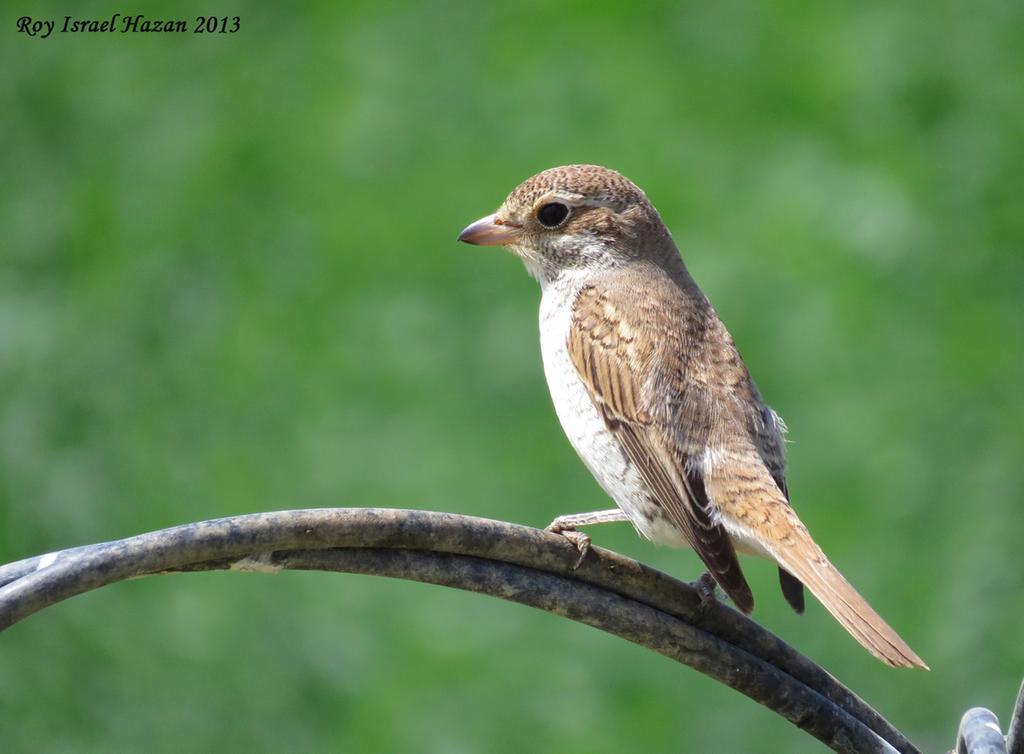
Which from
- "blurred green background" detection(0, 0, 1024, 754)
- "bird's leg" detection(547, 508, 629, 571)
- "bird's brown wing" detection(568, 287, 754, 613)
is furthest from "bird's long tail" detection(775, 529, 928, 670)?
"blurred green background" detection(0, 0, 1024, 754)

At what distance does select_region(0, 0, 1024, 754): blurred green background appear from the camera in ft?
22.0

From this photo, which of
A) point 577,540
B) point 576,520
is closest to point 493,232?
point 576,520

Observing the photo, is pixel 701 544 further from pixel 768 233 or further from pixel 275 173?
pixel 275 173

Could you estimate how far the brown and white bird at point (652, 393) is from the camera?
424 centimetres

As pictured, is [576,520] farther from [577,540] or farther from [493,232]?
[493,232]

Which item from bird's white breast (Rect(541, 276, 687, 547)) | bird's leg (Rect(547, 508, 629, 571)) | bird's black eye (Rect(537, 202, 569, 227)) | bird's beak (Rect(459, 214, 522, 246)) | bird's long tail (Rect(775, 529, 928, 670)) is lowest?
bird's long tail (Rect(775, 529, 928, 670))

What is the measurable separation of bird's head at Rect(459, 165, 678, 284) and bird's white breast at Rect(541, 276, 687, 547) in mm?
379

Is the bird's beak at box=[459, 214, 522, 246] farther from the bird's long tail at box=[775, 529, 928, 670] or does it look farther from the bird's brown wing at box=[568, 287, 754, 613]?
the bird's long tail at box=[775, 529, 928, 670]

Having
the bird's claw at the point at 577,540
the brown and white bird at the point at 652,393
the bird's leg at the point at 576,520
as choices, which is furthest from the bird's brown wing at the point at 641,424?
the bird's claw at the point at 577,540

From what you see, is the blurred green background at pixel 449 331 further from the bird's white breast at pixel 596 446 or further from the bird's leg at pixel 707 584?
the bird's leg at pixel 707 584

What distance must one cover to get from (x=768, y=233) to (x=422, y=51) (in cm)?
247

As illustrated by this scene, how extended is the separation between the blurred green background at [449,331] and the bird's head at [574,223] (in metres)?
2.16

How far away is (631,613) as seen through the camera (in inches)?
123

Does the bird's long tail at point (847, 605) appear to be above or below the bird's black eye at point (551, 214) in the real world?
below
